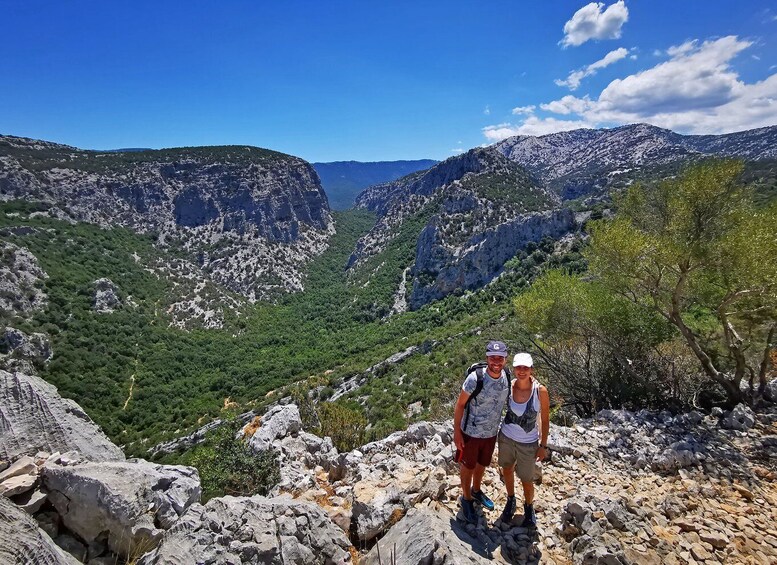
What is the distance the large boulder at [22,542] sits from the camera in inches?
122

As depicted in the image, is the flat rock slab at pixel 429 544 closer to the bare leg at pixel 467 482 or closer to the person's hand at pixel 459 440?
the bare leg at pixel 467 482

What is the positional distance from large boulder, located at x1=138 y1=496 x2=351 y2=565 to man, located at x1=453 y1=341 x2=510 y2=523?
71.3 inches

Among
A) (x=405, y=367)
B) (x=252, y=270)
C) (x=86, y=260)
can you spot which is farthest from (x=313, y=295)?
(x=405, y=367)

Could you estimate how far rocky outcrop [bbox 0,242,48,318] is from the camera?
4272cm

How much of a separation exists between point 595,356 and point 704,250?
3784 millimetres

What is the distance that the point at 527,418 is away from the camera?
16.3 feet

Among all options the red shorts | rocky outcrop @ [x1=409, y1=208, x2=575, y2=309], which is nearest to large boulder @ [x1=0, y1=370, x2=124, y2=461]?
the red shorts

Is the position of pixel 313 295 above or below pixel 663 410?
below

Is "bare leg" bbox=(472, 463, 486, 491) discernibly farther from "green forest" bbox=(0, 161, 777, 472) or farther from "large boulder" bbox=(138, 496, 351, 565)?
"green forest" bbox=(0, 161, 777, 472)

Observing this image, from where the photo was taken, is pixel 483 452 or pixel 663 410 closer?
pixel 483 452

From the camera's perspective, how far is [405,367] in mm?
37250

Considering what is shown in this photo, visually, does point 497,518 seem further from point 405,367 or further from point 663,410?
point 405,367

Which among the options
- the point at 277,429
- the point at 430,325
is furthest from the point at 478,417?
the point at 430,325

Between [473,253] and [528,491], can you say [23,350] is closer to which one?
[528,491]
